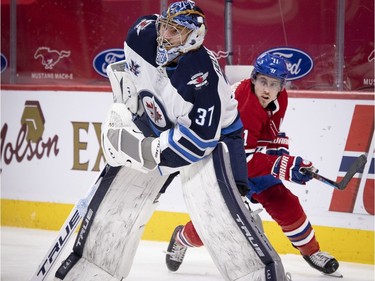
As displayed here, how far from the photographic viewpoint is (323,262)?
443 cm

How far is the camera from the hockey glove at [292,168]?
4059 millimetres

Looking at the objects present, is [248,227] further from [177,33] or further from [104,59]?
[104,59]

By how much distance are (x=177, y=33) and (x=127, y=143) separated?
0.42 metres

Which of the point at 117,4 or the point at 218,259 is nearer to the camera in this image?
the point at 218,259

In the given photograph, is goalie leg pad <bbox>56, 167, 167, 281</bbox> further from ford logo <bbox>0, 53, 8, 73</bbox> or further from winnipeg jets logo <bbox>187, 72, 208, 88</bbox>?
ford logo <bbox>0, 53, 8, 73</bbox>

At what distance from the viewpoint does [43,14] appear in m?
6.08

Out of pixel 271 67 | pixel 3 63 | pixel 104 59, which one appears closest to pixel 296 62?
pixel 271 67

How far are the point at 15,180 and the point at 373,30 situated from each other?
230 cm

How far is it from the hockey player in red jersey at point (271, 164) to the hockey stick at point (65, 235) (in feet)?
3.20

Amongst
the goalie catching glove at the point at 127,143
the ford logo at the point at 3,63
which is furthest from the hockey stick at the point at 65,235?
the ford logo at the point at 3,63

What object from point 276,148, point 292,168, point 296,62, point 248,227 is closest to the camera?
point 248,227

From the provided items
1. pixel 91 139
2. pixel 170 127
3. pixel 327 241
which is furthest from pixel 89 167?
pixel 170 127

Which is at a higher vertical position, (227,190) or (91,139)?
(227,190)

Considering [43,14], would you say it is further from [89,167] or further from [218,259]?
[218,259]
